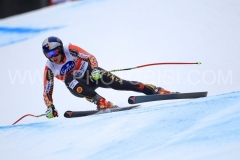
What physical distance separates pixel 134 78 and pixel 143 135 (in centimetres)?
125

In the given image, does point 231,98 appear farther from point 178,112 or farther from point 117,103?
point 117,103

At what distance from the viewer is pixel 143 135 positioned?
160 inches

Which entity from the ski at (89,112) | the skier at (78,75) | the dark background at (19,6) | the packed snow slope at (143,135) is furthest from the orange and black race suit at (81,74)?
the dark background at (19,6)

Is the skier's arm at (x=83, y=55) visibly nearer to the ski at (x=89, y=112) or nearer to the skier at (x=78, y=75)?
the skier at (x=78, y=75)

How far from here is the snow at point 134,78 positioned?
13.0 ft

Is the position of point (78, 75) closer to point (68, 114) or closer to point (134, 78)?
point (68, 114)

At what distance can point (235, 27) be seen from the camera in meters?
5.54

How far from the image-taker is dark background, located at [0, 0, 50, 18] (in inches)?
295

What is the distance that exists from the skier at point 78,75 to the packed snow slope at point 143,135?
0.56ft

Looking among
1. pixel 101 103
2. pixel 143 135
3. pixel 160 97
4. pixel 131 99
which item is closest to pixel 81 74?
pixel 101 103

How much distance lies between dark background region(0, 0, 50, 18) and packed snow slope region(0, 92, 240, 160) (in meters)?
3.09

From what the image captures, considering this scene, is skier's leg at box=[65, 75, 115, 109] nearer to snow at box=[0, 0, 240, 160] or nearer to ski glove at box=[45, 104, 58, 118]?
snow at box=[0, 0, 240, 160]

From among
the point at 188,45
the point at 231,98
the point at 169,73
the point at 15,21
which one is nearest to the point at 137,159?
the point at 231,98

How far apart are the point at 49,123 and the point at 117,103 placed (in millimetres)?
590
